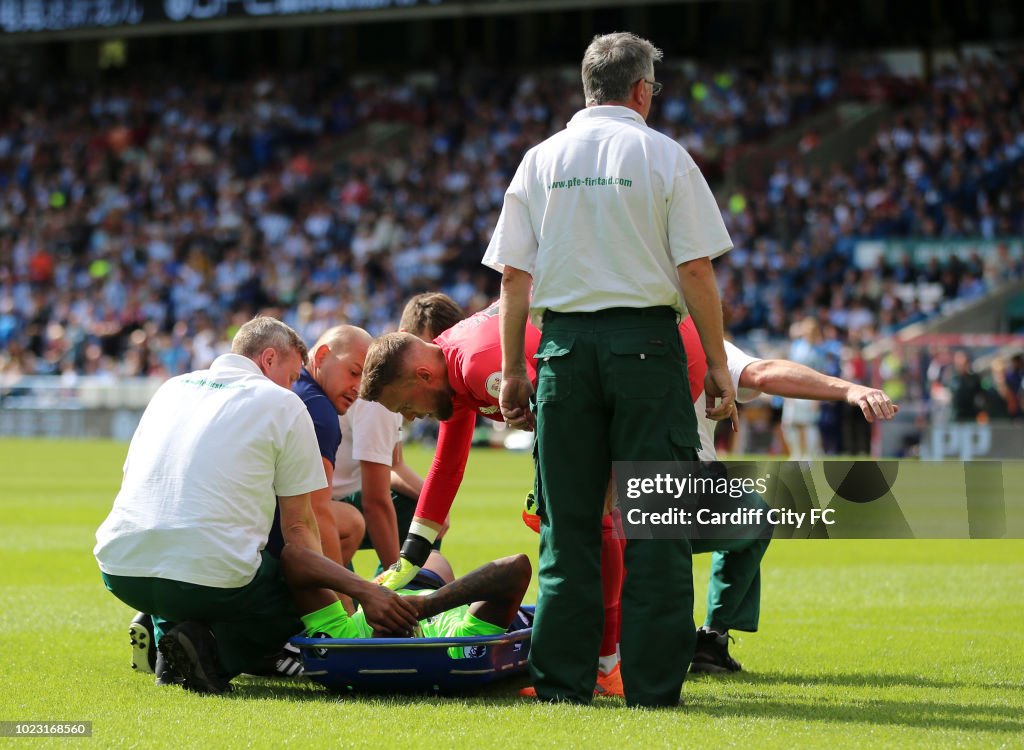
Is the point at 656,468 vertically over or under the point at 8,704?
over

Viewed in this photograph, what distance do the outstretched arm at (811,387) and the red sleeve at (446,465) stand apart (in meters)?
1.26

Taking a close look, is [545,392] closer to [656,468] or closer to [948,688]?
[656,468]

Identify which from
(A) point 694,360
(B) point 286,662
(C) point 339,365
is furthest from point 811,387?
(B) point 286,662

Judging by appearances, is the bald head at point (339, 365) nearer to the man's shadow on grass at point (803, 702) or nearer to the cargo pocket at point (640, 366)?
the man's shadow on grass at point (803, 702)

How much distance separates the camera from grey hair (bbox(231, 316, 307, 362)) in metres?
Result: 6.46

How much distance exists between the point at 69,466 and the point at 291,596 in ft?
56.6

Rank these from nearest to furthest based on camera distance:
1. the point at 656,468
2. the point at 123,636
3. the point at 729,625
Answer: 1. the point at 656,468
2. the point at 729,625
3. the point at 123,636

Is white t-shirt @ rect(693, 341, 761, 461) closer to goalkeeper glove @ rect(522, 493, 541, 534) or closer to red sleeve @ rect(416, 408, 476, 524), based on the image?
goalkeeper glove @ rect(522, 493, 541, 534)

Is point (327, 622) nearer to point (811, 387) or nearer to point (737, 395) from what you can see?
point (737, 395)

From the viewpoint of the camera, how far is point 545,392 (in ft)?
18.7

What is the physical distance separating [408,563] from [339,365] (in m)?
1.05

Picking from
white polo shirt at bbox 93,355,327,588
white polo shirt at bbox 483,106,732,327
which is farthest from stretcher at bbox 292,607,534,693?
white polo shirt at bbox 483,106,732,327

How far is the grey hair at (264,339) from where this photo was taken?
6.46 m

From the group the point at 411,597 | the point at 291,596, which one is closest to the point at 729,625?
the point at 411,597
